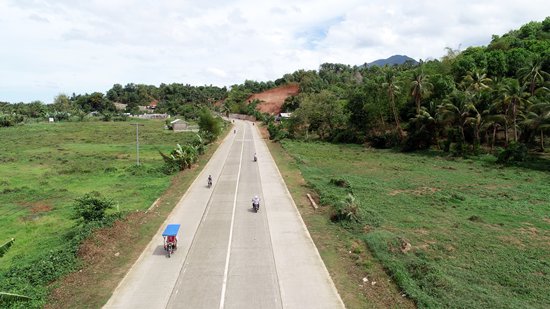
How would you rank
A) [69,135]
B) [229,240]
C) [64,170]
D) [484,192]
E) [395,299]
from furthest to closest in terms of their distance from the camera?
[69,135] → [64,170] → [484,192] → [229,240] → [395,299]

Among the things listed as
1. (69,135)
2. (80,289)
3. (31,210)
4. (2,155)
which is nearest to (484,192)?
(80,289)

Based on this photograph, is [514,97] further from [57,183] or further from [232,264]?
[57,183]

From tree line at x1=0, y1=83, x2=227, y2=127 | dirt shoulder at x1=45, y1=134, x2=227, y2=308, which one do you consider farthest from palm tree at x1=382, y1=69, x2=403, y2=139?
tree line at x1=0, y1=83, x2=227, y2=127

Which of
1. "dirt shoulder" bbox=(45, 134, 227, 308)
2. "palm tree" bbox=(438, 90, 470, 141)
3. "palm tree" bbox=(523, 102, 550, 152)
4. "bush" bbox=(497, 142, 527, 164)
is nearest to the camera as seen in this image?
"dirt shoulder" bbox=(45, 134, 227, 308)

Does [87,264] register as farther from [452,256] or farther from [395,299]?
[452,256]

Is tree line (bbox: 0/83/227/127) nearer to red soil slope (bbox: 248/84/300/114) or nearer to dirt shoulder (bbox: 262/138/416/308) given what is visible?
red soil slope (bbox: 248/84/300/114)

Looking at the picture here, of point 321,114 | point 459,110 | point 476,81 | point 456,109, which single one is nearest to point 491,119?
point 459,110

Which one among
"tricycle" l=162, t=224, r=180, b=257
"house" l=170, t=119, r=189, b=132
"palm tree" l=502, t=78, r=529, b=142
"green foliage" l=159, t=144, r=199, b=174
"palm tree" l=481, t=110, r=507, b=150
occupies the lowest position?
"tricycle" l=162, t=224, r=180, b=257

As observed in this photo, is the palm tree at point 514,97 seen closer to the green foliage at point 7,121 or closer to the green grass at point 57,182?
the green grass at point 57,182
